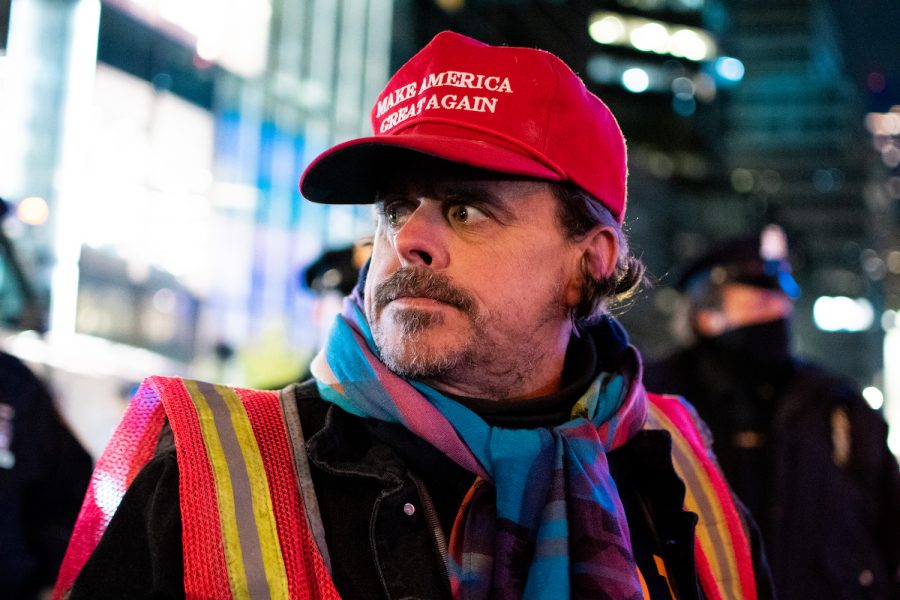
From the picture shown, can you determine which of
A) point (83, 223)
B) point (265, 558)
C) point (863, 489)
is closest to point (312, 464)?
point (265, 558)

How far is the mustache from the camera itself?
2199 millimetres

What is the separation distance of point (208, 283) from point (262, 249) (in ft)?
10.9

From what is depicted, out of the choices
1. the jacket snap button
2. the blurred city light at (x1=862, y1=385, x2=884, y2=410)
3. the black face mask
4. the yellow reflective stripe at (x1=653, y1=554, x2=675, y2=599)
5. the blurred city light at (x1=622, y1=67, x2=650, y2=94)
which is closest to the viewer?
the yellow reflective stripe at (x1=653, y1=554, x2=675, y2=599)

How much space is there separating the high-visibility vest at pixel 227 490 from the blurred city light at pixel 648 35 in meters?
66.9

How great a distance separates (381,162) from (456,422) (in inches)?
26.1

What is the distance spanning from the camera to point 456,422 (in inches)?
84.4

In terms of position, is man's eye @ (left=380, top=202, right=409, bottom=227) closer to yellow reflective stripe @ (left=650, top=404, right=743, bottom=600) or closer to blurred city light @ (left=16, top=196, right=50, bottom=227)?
yellow reflective stripe @ (left=650, top=404, right=743, bottom=600)

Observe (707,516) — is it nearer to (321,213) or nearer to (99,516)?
(99,516)

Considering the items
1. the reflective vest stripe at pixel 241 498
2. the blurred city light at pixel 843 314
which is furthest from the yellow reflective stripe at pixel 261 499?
the blurred city light at pixel 843 314

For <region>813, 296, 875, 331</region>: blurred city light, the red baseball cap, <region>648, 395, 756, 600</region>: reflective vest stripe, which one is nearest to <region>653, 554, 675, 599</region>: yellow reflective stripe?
<region>648, 395, 756, 600</region>: reflective vest stripe

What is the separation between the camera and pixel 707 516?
2629 mm

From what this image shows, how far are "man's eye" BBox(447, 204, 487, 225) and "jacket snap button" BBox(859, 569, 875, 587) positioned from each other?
2.85 metres

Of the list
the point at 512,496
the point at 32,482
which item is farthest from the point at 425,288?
the point at 32,482

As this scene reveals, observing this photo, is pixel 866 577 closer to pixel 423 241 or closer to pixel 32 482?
pixel 423 241
